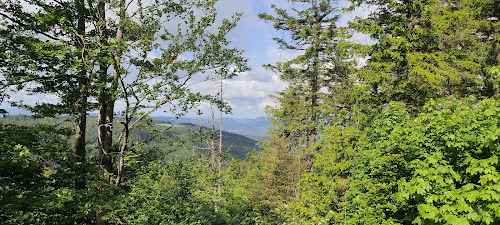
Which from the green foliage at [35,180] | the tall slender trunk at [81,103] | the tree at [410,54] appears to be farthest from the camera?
the tree at [410,54]

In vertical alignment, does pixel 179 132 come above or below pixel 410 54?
below

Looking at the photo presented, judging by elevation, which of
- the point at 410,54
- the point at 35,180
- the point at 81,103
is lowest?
the point at 35,180

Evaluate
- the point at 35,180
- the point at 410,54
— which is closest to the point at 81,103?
the point at 35,180

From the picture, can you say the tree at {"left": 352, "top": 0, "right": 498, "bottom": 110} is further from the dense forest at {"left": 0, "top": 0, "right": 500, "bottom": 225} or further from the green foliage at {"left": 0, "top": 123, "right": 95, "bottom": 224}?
the green foliage at {"left": 0, "top": 123, "right": 95, "bottom": 224}

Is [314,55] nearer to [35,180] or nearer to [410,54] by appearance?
[410,54]

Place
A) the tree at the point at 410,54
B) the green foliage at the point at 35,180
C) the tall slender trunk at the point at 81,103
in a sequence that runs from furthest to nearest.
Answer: the tree at the point at 410,54, the tall slender trunk at the point at 81,103, the green foliage at the point at 35,180

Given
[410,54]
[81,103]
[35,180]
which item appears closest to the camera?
[35,180]

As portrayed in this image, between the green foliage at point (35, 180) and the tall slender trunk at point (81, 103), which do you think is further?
the tall slender trunk at point (81, 103)

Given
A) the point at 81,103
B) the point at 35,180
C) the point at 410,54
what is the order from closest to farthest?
the point at 35,180 → the point at 81,103 → the point at 410,54

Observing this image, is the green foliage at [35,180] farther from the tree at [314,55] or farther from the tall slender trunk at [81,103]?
the tree at [314,55]

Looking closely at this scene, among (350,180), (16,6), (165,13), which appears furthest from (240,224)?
(16,6)

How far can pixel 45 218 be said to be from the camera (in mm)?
6500

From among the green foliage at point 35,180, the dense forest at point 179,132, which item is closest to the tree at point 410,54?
the dense forest at point 179,132

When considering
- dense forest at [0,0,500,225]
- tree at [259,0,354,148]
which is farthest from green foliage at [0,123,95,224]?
tree at [259,0,354,148]
